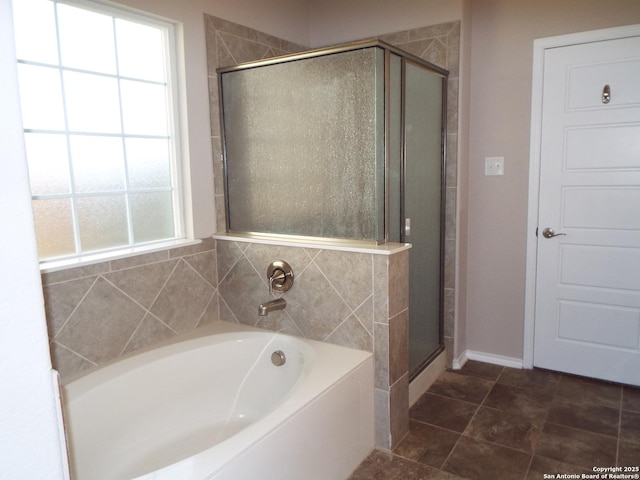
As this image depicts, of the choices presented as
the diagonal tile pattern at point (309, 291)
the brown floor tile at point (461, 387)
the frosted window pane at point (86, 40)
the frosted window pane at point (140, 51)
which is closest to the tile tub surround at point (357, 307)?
the diagonal tile pattern at point (309, 291)

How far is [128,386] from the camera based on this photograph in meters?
2.00

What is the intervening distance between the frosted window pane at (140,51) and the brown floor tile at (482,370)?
2.51 metres

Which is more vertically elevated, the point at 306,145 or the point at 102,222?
the point at 306,145

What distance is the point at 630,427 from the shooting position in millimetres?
2318

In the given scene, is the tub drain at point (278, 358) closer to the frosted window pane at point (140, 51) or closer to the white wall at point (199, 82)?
the white wall at point (199, 82)

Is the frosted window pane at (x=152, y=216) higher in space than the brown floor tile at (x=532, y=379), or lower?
higher

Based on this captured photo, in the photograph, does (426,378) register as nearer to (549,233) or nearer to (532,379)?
(532,379)

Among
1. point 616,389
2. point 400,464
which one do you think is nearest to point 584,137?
point 616,389

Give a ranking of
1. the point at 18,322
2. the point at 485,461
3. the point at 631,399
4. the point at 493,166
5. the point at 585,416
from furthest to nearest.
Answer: the point at 493,166, the point at 631,399, the point at 585,416, the point at 485,461, the point at 18,322

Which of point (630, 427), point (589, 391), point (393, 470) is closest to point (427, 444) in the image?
point (393, 470)

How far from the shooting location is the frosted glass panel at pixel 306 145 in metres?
2.15

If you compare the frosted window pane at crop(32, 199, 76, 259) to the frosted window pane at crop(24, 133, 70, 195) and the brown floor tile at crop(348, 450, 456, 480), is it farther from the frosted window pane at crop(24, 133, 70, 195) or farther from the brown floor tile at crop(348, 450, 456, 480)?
the brown floor tile at crop(348, 450, 456, 480)

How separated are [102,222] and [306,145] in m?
1.04

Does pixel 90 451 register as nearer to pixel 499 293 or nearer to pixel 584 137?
pixel 499 293
